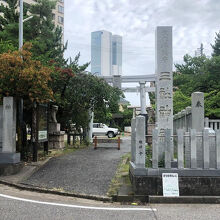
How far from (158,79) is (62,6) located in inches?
2441

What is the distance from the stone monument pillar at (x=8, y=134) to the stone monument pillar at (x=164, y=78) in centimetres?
476

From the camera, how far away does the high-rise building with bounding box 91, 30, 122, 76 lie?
31.4 metres

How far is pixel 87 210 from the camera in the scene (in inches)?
243

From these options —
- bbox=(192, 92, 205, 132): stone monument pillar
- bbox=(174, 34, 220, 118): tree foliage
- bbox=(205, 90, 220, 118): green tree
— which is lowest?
bbox=(192, 92, 205, 132): stone monument pillar

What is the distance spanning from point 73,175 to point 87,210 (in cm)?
320

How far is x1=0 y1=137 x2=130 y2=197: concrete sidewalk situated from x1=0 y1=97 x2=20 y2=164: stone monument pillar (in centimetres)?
63

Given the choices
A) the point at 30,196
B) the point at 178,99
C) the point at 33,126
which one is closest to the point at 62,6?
the point at 178,99

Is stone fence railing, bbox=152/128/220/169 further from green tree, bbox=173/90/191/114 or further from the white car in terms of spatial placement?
the white car

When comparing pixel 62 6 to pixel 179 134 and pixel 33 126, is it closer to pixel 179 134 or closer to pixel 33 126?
pixel 33 126

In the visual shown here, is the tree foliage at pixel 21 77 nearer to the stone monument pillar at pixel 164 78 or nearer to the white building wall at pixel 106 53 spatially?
the stone monument pillar at pixel 164 78

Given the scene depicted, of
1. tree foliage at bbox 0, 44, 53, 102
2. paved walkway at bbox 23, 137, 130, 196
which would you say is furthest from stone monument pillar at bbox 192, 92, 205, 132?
tree foliage at bbox 0, 44, 53, 102

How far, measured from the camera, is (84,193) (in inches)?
292

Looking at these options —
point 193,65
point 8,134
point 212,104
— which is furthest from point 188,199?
point 193,65

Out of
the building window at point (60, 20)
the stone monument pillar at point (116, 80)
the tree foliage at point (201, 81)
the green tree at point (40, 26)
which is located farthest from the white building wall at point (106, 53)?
the building window at point (60, 20)
